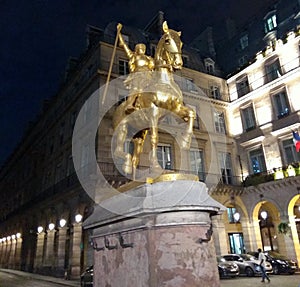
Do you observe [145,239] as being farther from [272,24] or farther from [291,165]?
[272,24]

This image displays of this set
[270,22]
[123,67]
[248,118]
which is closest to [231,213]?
[248,118]

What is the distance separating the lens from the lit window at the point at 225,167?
950 inches

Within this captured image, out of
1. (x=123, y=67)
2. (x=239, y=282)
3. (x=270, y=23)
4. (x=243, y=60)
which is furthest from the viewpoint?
(x=243, y=60)

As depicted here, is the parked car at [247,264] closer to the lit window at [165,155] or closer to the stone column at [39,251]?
the lit window at [165,155]

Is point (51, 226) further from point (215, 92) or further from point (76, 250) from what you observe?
point (215, 92)

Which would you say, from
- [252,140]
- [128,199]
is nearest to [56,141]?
[252,140]

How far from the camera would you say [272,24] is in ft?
84.0

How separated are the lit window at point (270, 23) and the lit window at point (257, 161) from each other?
1078 cm

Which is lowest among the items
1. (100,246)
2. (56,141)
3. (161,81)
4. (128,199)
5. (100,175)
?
(100,246)

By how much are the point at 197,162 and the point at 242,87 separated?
8.82 m

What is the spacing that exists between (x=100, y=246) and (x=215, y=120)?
21859mm

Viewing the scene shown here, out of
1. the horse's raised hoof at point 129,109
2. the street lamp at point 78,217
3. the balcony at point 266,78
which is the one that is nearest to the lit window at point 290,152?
the balcony at point 266,78

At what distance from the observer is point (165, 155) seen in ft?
71.2

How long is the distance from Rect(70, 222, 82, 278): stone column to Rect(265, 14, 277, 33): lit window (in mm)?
22587
